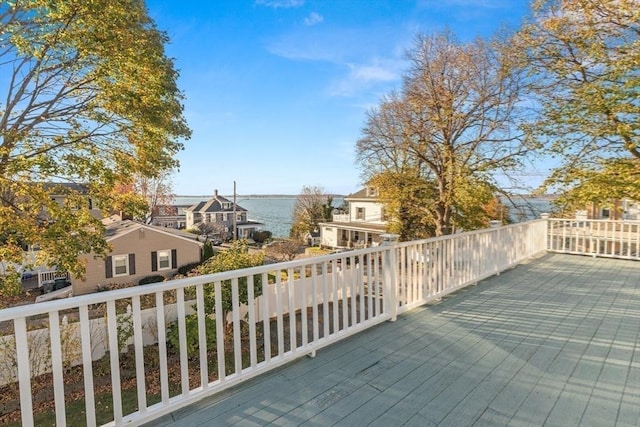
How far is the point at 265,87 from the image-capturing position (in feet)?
39.7

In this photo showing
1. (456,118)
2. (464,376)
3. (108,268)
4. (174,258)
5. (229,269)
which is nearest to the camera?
(464,376)

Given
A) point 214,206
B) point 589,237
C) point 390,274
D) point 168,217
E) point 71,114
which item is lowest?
point 168,217

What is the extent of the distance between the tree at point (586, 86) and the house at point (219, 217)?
29.5 metres

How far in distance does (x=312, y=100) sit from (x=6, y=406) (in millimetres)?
11873

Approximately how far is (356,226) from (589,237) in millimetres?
18184

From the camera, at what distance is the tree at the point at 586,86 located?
600 centimetres

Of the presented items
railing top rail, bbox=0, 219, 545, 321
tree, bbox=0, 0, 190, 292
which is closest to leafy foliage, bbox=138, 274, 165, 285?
tree, bbox=0, 0, 190, 292

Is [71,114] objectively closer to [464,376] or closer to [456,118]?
[464,376]

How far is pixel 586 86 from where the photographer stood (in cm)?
627

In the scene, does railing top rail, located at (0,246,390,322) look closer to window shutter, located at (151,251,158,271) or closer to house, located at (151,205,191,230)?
window shutter, located at (151,251,158,271)

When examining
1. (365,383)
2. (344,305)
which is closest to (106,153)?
(344,305)

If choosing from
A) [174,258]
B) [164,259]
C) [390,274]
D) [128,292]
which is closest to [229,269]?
[390,274]

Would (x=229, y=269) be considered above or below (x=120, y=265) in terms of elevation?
above

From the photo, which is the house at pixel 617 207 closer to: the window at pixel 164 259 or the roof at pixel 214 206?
the window at pixel 164 259
